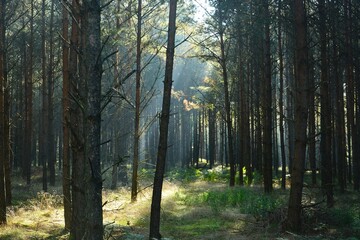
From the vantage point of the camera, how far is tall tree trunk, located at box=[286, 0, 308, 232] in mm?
8039

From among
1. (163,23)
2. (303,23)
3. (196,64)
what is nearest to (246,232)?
(303,23)

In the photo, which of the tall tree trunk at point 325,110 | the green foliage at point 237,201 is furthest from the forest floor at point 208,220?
the tall tree trunk at point 325,110

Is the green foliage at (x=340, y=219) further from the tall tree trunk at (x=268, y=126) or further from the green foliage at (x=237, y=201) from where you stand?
the tall tree trunk at (x=268, y=126)

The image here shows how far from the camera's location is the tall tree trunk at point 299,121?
8.04m

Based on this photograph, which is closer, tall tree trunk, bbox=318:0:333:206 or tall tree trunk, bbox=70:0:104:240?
tall tree trunk, bbox=70:0:104:240

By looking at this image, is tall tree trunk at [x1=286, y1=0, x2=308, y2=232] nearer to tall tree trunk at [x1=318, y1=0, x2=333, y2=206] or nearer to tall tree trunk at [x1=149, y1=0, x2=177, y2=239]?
tall tree trunk at [x1=149, y1=0, x2=177, y2=239]

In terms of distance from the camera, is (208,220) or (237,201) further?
(237,201)

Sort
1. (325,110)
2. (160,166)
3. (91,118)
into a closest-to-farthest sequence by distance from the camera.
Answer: (91,118) < (160,166) < (325,110)

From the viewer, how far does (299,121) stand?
808 cm

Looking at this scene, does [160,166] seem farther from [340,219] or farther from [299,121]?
[340,219]

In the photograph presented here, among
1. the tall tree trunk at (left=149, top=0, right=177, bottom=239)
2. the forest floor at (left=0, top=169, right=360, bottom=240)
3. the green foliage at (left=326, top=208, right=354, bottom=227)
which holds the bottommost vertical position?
the forest floor at (left=0, top=169, right=360, bottom=240)

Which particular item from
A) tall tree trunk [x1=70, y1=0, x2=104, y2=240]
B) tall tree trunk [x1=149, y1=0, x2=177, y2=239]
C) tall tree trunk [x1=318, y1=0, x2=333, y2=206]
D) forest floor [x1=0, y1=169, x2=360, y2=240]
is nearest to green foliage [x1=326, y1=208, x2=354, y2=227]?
forest floor [x1=0, y1=169, x2=360, y2=240]

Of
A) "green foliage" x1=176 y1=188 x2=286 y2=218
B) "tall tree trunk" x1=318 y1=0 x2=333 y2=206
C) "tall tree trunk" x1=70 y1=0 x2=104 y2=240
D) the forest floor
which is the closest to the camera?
"tall tree trunk" x1=70 y1=0 x2=104 y2=240

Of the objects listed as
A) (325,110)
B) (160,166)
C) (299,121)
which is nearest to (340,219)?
(299,121)
